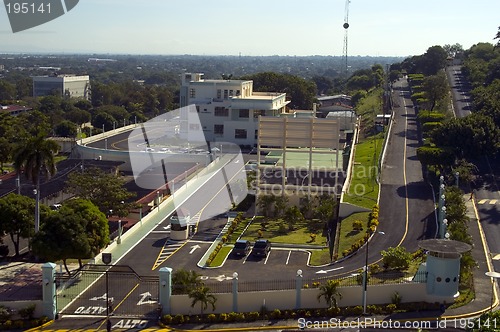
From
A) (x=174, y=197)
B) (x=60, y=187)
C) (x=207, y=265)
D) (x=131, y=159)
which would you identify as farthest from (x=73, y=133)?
(x=207, y=265)

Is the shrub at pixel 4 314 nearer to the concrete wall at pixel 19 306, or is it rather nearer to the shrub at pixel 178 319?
the concrete wall at pixel 19 306

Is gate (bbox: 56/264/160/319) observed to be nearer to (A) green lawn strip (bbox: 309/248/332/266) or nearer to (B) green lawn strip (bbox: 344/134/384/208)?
(A) green lawn strip (bbox: 309/248/332/266)

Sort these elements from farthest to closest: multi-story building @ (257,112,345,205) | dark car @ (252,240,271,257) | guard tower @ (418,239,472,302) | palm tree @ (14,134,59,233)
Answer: multi-story building @ (257,112,345,205)
dark car @ (252,240,271,257)
palm tree @ (14,134,59,233)
guard tower @ (418,239,472,302)

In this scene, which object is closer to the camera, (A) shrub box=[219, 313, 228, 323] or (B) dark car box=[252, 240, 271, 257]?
(A) shrub box=[219, 313, 228, 323]

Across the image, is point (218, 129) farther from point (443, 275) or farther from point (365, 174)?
point (443, 275)

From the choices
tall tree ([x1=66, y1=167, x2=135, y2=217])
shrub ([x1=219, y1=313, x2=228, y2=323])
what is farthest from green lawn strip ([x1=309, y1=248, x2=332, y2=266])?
tall tree ([x1=66, y1=167, x2=135, y2=217])

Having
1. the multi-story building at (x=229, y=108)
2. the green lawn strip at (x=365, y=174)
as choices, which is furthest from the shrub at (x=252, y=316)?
the multi-story building at (x=229, y=108)

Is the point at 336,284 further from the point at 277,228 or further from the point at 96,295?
the point at 277,228

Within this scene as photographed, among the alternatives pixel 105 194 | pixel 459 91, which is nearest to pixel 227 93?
pixel 459 91
